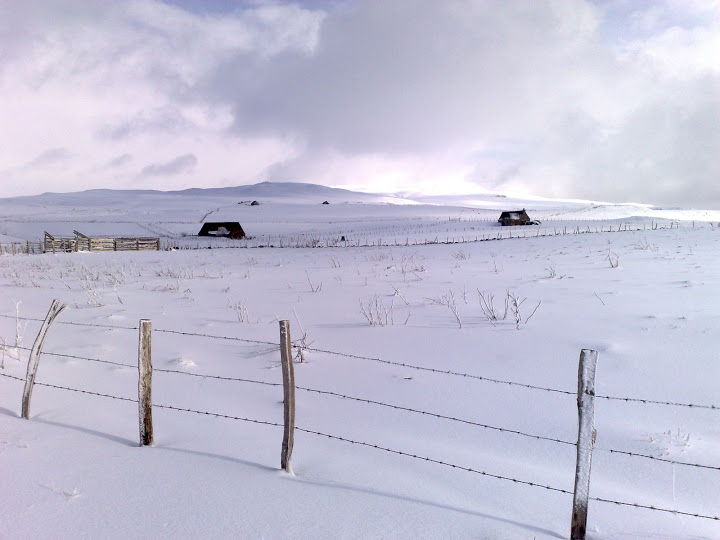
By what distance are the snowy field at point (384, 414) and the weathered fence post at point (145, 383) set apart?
15 centimetres

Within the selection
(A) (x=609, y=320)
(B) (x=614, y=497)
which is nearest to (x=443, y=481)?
(B) (x=614, y=497)

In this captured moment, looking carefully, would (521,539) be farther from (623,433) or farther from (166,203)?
(166,203)

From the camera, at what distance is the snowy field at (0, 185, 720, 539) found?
12.1ft

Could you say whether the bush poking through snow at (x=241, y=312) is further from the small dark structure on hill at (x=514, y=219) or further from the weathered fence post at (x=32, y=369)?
the small dark structure on hill at (x=514, y=219)

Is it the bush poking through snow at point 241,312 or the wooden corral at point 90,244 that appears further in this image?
the wooden corral at point 90,244

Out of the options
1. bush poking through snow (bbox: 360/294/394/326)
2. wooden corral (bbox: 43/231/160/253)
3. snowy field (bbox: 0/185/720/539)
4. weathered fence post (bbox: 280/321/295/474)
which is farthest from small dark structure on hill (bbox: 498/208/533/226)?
weathered fence post (bbox: 280/321/295/474)

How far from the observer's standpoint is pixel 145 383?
187 inches

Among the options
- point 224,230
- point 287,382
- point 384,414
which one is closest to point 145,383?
→ point 287,382

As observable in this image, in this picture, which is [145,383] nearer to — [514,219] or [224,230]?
[224,230]

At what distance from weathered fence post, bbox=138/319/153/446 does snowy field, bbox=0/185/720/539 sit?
0.15 meters

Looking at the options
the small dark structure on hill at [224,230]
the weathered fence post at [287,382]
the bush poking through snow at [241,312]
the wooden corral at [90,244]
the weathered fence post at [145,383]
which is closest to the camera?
the weathered fence post at [287,382]

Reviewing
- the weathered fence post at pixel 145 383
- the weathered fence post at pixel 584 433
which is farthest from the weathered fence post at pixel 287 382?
the weathered fence post at pixel 584 433

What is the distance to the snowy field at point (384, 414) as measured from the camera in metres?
3.68

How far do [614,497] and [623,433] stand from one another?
3.96ft
